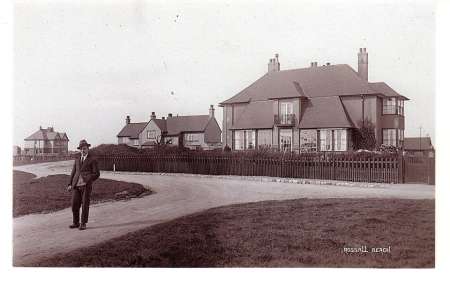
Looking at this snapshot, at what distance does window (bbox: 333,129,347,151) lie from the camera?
21.6 metres

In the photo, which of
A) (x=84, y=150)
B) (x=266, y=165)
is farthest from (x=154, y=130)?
(x=84, y=150)

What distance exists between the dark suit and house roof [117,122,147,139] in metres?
2.36

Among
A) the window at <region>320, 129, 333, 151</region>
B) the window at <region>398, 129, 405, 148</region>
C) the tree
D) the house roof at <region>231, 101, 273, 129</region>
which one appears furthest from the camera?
the house roof at <region>231, 101, 273, 129</region>

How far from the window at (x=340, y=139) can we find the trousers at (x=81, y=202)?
17.1 m

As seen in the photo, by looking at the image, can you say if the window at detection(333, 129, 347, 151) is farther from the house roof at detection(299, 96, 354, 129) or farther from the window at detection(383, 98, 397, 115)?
the window at detection(383, 98, 397, 115)

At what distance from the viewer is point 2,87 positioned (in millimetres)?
7789

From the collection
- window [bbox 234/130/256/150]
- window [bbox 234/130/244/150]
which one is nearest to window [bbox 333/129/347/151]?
window [bbox 234/130/256/150]

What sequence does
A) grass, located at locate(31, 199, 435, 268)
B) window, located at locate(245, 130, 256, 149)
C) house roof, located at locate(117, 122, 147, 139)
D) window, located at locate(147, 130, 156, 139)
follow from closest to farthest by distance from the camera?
grass, located at locate(31, 199, 435, 268)
house roof, located at locate(117, 122, 147, 139)
window, located at locate(147, 130, 156, 139)
window, located at locate(245, 130, 256, 149)

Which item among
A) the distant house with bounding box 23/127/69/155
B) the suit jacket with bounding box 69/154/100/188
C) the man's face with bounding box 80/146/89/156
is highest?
the distant house with bounding box 23/127/69/155

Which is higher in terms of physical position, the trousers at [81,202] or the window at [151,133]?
the window at [151,133]

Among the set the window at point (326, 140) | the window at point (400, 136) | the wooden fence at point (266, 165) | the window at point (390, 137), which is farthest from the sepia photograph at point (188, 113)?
the window at point (326, 140)

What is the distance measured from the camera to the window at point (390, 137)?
19116 mm

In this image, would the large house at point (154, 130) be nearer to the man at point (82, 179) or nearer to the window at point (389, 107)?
the man at point (82, 179)

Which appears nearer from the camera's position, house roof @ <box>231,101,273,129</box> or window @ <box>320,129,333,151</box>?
window @ <box>320,129,333,151</box>
